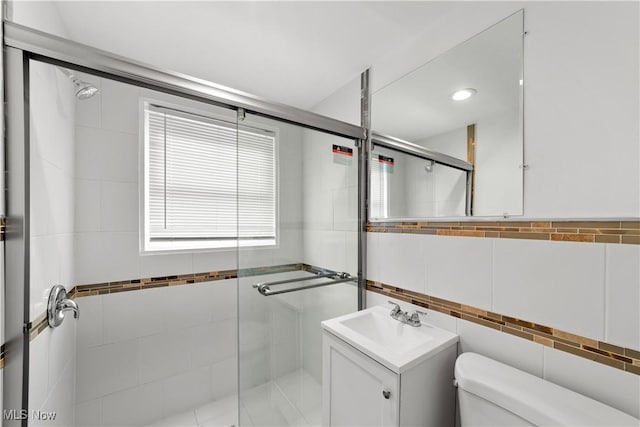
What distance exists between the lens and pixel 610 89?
765mm

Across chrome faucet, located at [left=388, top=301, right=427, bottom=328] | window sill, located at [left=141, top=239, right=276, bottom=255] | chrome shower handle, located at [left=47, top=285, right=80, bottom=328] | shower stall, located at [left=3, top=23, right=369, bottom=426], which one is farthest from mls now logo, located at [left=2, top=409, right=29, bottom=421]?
chrome faucet, located at [left=388, top=301, right=427, bottom=328]

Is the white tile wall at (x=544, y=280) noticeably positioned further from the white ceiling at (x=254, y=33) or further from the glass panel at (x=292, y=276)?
the white ceiling at (x=254, y=33)

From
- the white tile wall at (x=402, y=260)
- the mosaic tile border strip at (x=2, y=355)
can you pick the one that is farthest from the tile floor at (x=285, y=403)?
the mosaic tile border strip at (x=2, y=355)

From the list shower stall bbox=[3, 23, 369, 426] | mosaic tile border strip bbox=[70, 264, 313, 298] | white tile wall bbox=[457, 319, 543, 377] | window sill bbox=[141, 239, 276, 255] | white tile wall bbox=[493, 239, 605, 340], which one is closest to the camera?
white tile wall bbox=[493, 239, 605, 340]

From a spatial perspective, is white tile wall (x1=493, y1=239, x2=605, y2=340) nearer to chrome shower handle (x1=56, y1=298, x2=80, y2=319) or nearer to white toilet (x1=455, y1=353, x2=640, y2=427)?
white toilet (x1=455, y1=353, x2=640, y2=427)

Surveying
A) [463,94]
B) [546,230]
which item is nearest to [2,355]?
[546,230]

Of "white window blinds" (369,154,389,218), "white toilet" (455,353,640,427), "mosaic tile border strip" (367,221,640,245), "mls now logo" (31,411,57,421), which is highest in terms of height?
"white window blinds" (369,154,389,218)

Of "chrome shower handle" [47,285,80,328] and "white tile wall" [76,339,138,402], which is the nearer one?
"chrome shower handle" [47,285,80,328]

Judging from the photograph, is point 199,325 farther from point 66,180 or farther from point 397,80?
point 397,80

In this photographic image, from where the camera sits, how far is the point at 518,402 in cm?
74

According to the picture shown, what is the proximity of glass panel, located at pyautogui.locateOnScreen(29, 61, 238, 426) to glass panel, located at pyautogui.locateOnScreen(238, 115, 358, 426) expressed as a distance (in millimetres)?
682

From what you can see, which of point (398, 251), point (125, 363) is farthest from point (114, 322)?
point (398, 251)

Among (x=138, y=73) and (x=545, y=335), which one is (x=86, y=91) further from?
(x=545, y=335)

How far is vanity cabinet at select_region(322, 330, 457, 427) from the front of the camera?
0.92 meters
